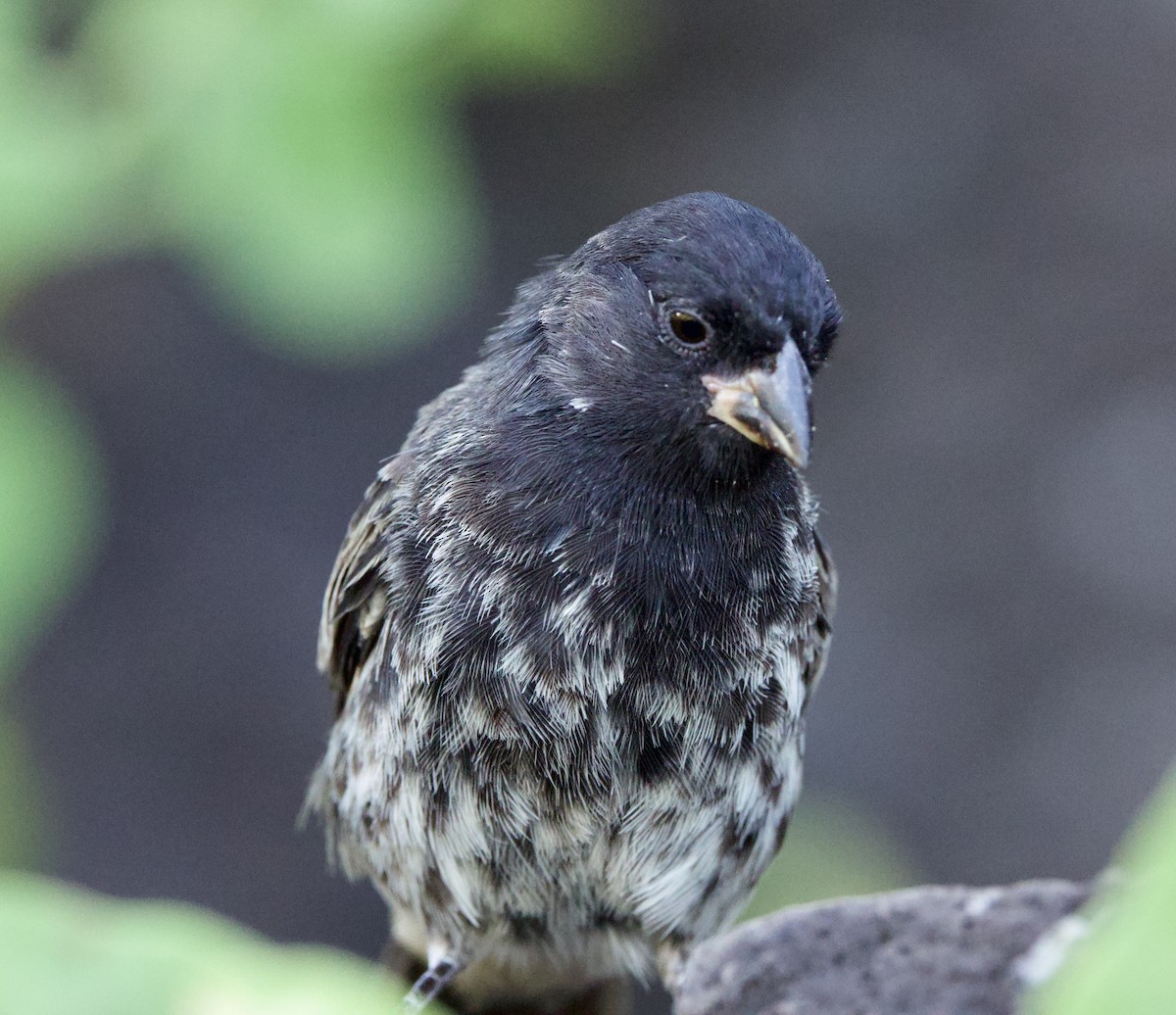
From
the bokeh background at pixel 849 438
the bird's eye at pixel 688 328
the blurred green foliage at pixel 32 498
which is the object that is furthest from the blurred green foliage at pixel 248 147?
the bokeh background at pixel 849 438

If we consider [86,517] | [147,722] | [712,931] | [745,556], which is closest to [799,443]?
[745,556]

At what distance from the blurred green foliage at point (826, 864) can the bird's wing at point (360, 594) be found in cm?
249

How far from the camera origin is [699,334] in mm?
2820

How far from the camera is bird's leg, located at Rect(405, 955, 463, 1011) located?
12.4 ft

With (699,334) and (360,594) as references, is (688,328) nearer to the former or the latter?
(699,334)

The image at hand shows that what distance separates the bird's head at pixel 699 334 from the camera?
2.73 meters

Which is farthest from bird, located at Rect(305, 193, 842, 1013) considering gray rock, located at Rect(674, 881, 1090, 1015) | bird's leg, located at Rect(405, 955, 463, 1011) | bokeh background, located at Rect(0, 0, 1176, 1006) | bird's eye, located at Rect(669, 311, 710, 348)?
bokeh background, located at Rect(0, 0, 1176, 1006)

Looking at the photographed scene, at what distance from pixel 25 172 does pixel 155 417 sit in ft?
9.69

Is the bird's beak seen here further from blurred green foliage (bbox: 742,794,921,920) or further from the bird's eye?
blurred green foliage (bbox: 742,794,921,920)

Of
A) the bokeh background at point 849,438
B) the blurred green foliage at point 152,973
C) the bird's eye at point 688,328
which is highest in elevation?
the bokeh background at point 849,438

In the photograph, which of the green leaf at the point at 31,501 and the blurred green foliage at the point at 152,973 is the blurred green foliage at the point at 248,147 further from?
the blurred green foliage at the point at 152,973

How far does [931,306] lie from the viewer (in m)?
6.76

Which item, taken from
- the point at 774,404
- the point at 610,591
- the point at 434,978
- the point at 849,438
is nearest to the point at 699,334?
the point at 774,404

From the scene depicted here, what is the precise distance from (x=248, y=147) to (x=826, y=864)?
365 centimetres
